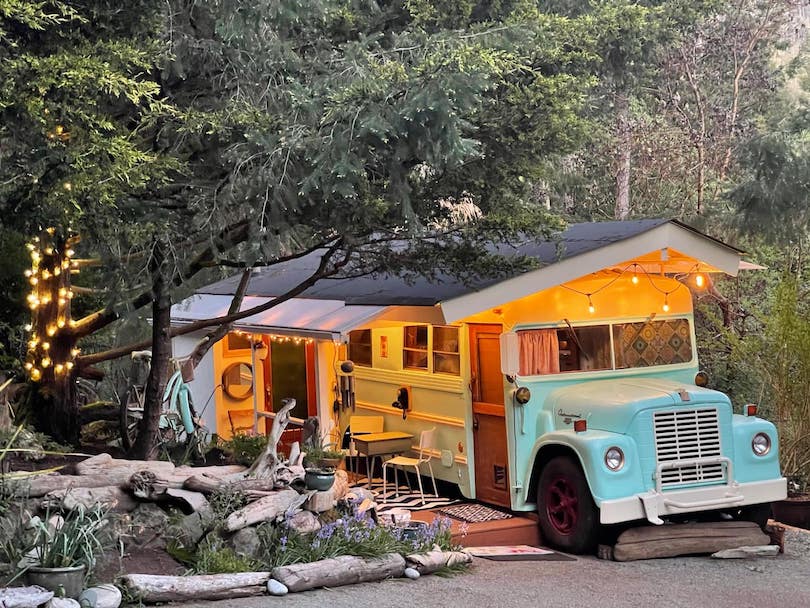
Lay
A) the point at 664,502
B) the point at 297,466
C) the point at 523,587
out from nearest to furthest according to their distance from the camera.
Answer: the point at 523,587 < the point at 297,466 < the point at 664,502

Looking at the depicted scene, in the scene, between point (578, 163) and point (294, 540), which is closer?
point (294, 540)

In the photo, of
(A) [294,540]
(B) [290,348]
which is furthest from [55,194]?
(B) [290,348]

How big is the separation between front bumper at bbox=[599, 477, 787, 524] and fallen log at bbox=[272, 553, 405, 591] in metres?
2.30

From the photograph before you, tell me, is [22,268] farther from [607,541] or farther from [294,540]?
[607,541]

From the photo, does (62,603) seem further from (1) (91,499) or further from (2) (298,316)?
(2) (298,316)

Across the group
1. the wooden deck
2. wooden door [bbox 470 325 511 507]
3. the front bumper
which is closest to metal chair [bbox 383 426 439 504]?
wooden door [bbox 470 325 511 507]

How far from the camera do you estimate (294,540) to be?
7582 mm

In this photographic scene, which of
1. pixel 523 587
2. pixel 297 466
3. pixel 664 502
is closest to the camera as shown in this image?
pixel 523 587

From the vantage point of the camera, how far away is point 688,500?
360 inches

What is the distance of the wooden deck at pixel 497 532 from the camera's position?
9489 millimetres

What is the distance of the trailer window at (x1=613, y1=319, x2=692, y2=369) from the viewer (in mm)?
10797

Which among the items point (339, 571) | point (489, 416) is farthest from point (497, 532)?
point (339, 571)

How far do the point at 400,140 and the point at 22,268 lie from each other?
5.79 metres

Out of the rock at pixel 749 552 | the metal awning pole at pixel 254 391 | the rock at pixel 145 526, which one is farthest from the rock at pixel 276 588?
the metal awning pole at pixel 254 391
